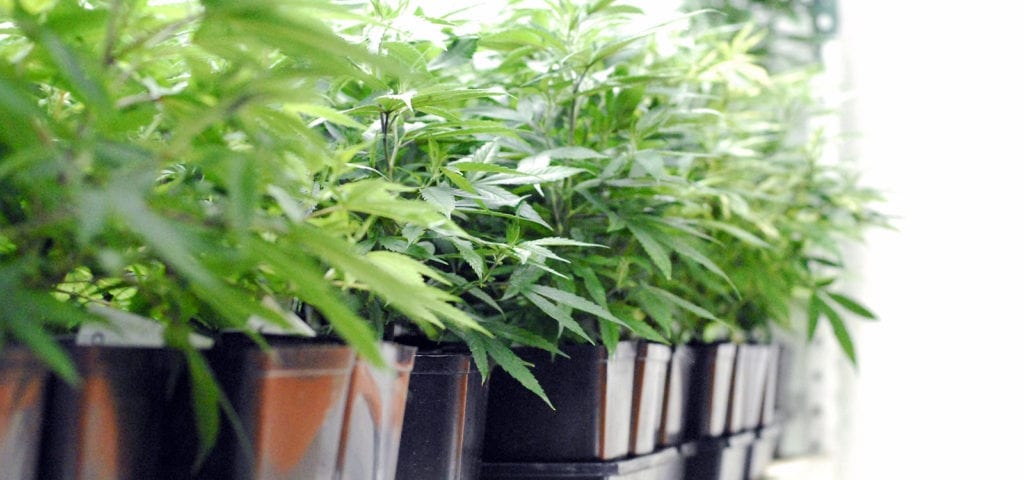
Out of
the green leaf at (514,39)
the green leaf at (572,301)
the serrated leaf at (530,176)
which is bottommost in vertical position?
the green leaf at (572,301)

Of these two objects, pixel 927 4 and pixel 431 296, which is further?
pixel 927 4

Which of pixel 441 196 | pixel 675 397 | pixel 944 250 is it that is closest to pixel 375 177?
pixel 441 196

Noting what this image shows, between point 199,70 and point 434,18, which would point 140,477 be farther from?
point 434,18

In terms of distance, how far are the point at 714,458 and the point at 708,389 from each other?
113 millimetres

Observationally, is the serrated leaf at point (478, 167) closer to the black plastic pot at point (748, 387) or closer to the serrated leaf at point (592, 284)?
the serrated leaf at point (592, 284)

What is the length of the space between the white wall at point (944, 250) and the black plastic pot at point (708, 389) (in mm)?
382

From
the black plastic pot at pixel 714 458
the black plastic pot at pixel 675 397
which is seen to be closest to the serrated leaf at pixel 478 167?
the black plastic pot at pixel 675 397

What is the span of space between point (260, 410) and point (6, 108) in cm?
19

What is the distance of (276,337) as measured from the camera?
0.50m

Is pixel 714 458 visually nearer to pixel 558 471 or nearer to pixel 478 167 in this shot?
pixel 558 471

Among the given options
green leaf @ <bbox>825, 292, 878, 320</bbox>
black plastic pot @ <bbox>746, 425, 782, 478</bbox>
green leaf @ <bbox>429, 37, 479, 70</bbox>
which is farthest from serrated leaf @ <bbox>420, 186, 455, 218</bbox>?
black plastic pot @ <bbox>746, 425, 782, 478</bbox>

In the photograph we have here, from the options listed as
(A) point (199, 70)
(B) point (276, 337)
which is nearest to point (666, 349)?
(B) point (276, 337)

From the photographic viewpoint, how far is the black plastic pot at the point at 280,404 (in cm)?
45

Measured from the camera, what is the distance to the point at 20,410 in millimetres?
399
